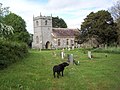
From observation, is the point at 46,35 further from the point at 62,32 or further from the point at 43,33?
the point at 62,32

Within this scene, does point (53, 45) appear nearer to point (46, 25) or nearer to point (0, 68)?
point (46, 25)

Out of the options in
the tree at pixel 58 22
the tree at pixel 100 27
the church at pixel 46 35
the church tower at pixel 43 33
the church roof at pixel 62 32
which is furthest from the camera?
the tree at pixel 58 22

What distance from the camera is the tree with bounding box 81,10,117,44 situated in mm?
70750

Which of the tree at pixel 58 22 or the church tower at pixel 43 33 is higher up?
the tree at pixel 58 22

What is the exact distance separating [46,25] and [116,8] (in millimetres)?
39647

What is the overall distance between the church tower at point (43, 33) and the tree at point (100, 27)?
31741 millimetres

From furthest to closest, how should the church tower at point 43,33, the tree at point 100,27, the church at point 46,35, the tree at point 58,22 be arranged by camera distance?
the tree at point 58,22 → the church at point 46,35 → the church tower at point 43,33 → the tree at point 100,27

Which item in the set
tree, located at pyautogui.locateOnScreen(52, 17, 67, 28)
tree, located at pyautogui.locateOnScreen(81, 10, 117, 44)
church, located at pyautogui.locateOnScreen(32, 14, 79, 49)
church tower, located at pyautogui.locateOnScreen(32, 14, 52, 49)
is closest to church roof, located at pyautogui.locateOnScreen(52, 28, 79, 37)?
church, located at pyautogui.locateOnScreen(32, 14, 79, 49)

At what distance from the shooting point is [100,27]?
71125 millimetres

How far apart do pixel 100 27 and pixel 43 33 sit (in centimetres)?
3746

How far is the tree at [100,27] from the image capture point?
70.8 meters

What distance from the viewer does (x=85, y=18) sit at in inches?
2968

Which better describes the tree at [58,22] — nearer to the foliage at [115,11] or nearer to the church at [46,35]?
the church at [46,35]

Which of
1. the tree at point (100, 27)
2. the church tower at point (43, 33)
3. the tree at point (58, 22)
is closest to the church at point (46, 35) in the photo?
the church tower at point (43, 33)
